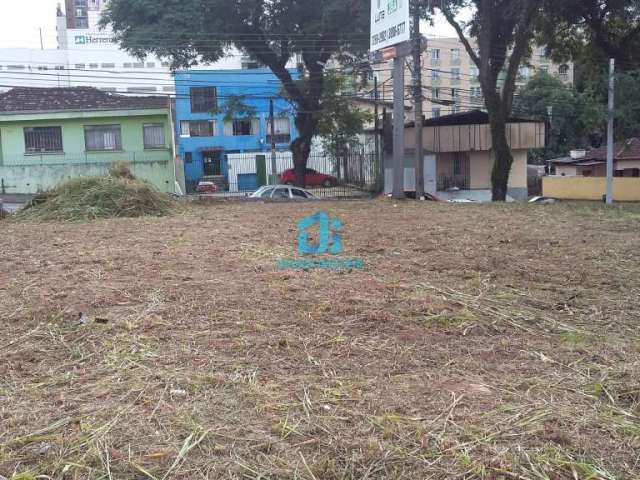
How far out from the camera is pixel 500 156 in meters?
21.2

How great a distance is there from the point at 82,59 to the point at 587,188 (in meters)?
49.7

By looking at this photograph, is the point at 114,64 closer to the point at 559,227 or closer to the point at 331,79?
the point at 331,79


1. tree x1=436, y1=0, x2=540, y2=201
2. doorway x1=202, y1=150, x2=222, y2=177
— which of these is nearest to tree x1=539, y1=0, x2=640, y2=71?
tree x1=436, y1=0, x2=540, y2=201

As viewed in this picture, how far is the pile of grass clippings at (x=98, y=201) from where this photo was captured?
506 inches

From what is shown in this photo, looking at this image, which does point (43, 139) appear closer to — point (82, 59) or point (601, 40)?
point (601, 40)

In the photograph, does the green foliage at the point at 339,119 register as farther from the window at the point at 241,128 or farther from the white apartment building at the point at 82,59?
the white apartment building at the point at 82,59

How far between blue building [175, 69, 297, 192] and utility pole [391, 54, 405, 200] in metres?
22.4

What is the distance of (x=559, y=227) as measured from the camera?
993 cm

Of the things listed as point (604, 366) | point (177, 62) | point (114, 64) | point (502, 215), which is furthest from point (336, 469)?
point (114, 64)

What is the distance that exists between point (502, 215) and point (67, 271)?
838 centimetres

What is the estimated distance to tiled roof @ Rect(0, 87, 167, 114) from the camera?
3102cm

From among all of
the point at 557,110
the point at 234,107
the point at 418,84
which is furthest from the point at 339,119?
the point at 557,110

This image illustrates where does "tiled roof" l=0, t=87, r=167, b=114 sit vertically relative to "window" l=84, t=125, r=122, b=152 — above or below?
above

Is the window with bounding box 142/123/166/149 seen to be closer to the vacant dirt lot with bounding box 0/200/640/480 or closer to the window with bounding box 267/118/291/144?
the window with bounding box 267/118/291/144
